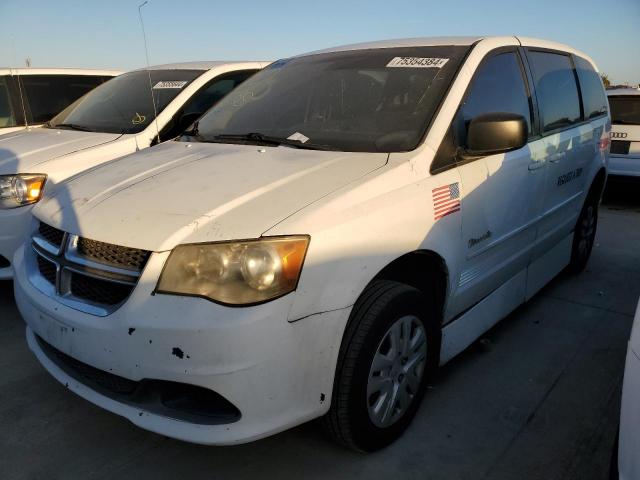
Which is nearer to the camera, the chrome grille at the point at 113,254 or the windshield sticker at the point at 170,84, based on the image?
the chrome grille at the point at 113,254

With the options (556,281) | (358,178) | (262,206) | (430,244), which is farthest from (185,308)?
(556,281)

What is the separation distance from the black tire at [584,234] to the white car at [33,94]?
546 centimetres

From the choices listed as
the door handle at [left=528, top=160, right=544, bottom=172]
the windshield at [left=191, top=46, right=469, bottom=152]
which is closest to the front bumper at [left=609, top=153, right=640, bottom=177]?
the door handle at [left=528, top=160, right=544, bottom=172]

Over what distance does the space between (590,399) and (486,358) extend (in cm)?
57

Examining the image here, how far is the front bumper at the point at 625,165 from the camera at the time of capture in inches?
267

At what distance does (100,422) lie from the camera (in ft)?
8.16

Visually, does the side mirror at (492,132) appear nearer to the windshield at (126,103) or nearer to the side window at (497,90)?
the side window at (497,90)

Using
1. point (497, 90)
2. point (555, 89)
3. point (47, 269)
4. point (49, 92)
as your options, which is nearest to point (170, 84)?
point (49, 92)

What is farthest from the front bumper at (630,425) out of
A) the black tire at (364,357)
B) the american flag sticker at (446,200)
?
the american flag sticker at (446,200)

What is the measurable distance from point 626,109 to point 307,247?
21.7 ft

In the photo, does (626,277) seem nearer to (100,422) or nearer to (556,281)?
(556,281)

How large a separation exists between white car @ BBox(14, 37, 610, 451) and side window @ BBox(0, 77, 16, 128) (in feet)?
12.3

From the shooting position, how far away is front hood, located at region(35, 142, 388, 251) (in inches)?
73.5

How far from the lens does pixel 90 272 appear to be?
1981mm
